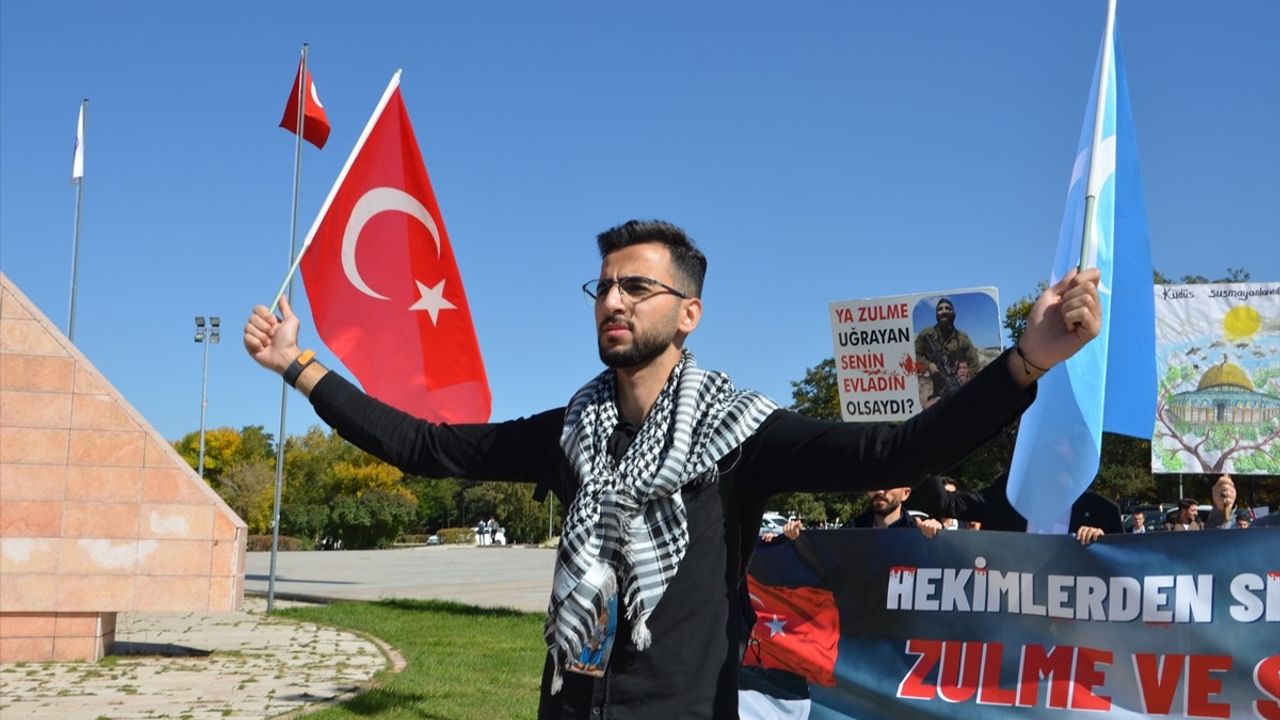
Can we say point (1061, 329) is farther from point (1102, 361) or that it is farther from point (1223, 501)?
point (1223, 501)

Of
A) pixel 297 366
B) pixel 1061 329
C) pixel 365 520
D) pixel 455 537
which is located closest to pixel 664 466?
pixel 1061 329

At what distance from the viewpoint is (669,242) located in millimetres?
2803

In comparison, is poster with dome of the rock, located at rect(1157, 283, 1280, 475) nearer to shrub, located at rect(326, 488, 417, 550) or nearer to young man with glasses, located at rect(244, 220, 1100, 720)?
young man with glasses, located at rect(244, 220, 1100, 720)

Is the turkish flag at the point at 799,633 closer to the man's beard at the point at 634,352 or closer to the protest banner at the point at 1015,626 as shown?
the protest banner at the point at 1015,626

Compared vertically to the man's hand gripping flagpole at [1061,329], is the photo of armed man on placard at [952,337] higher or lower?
higher

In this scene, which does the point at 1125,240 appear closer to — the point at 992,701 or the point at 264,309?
the point at 992,701

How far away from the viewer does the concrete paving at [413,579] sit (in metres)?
20.4

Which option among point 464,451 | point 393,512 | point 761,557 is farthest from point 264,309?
point 393,512

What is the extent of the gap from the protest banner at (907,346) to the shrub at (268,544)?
36914 millimetres

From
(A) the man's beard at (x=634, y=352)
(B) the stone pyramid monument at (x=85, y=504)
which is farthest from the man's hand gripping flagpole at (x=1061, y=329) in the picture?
(B) the stone pyramid monument at (x=85, y=504)

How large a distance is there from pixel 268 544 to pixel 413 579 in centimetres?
2077

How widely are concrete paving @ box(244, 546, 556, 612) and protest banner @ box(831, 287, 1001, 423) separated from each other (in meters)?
7.26

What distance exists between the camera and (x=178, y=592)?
1116cm

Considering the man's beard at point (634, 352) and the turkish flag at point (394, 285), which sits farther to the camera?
the turkish flag at point (394, 285)
